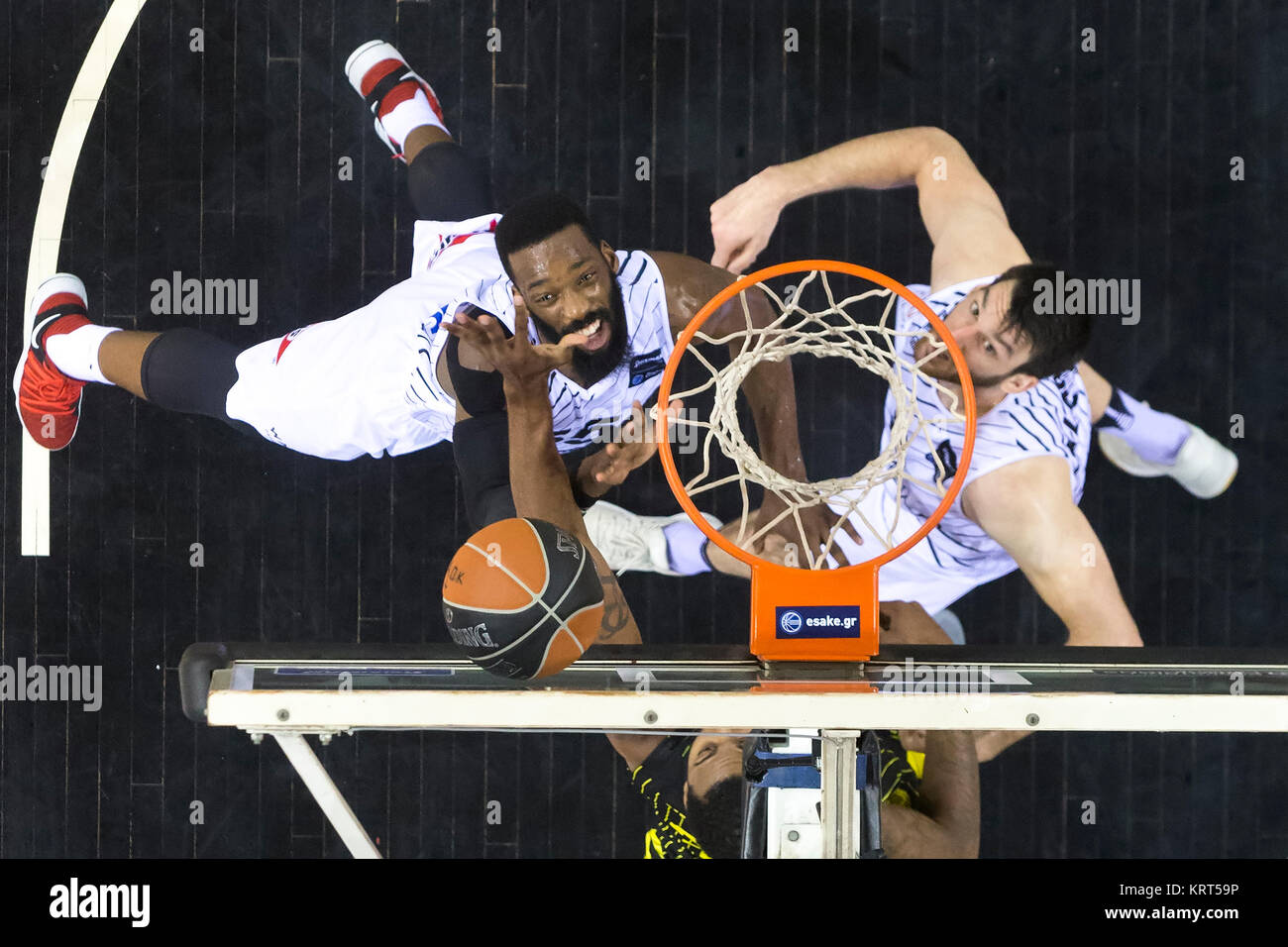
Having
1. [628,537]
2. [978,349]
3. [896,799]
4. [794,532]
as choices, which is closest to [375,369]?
[628,537]

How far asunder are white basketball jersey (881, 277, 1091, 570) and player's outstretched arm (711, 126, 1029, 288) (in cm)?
10

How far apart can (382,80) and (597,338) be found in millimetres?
996

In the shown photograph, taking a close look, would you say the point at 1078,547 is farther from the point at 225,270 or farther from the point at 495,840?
the point at 225,270

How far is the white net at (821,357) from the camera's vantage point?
110 inches

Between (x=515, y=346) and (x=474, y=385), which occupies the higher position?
(x=515, y=346)

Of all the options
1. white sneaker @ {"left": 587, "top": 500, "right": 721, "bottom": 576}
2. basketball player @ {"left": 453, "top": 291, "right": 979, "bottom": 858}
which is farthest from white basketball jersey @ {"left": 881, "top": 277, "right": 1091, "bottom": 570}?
white sneaker @ {"left": 587, "top": 500, "right": 721, "bottom": 576}

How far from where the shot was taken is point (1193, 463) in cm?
331

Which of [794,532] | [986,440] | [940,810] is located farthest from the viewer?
[986,440]

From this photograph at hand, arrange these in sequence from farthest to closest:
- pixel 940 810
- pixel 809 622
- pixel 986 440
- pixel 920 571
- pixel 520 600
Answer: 1. pixel 920 571
2. pixel 986 440
3. pixel 940 810
4. pixel 809 622
5. pixel 520 600

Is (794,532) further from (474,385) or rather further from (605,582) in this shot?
(474,385)

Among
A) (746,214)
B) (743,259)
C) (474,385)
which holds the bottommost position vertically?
(474,385)

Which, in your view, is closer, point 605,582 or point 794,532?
point 794,532

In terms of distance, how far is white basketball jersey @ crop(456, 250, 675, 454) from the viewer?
127 inches
